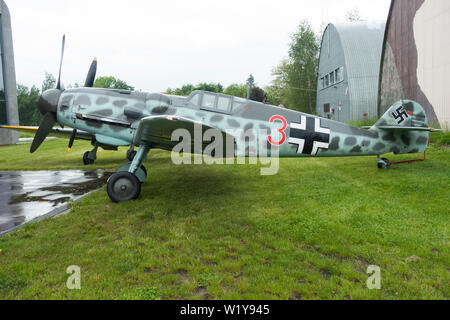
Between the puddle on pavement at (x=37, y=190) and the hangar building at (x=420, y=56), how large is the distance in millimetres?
13025

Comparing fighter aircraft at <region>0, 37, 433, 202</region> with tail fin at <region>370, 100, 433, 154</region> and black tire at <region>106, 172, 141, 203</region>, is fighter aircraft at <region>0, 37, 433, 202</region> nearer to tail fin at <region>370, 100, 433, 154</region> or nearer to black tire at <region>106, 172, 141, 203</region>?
black tire at <region>106, 172, 141, 203</region>

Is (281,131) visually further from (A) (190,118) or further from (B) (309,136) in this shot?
(A) (190,118)

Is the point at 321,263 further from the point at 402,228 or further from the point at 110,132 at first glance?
the point at 110,132

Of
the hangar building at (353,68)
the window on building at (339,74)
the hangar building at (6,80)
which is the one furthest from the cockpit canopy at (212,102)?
the hangar building at (6,80)

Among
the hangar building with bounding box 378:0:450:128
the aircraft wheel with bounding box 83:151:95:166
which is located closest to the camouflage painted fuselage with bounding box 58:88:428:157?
the aircraft wheel with bounding box 83:151:95:166

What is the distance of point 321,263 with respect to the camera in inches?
117

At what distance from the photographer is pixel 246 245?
3502 millimetres

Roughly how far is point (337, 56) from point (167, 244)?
25.4 meters

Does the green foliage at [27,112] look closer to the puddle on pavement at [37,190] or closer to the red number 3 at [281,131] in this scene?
the puddle on pavement at [37,190]

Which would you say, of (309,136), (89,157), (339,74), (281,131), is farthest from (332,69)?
(89,157)

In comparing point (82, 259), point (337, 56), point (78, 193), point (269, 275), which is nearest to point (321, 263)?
point (269, 275)

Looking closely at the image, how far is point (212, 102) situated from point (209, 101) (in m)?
0.07

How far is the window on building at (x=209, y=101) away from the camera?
20.2 ft

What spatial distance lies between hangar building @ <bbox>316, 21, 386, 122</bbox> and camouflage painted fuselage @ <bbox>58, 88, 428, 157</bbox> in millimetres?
15814
